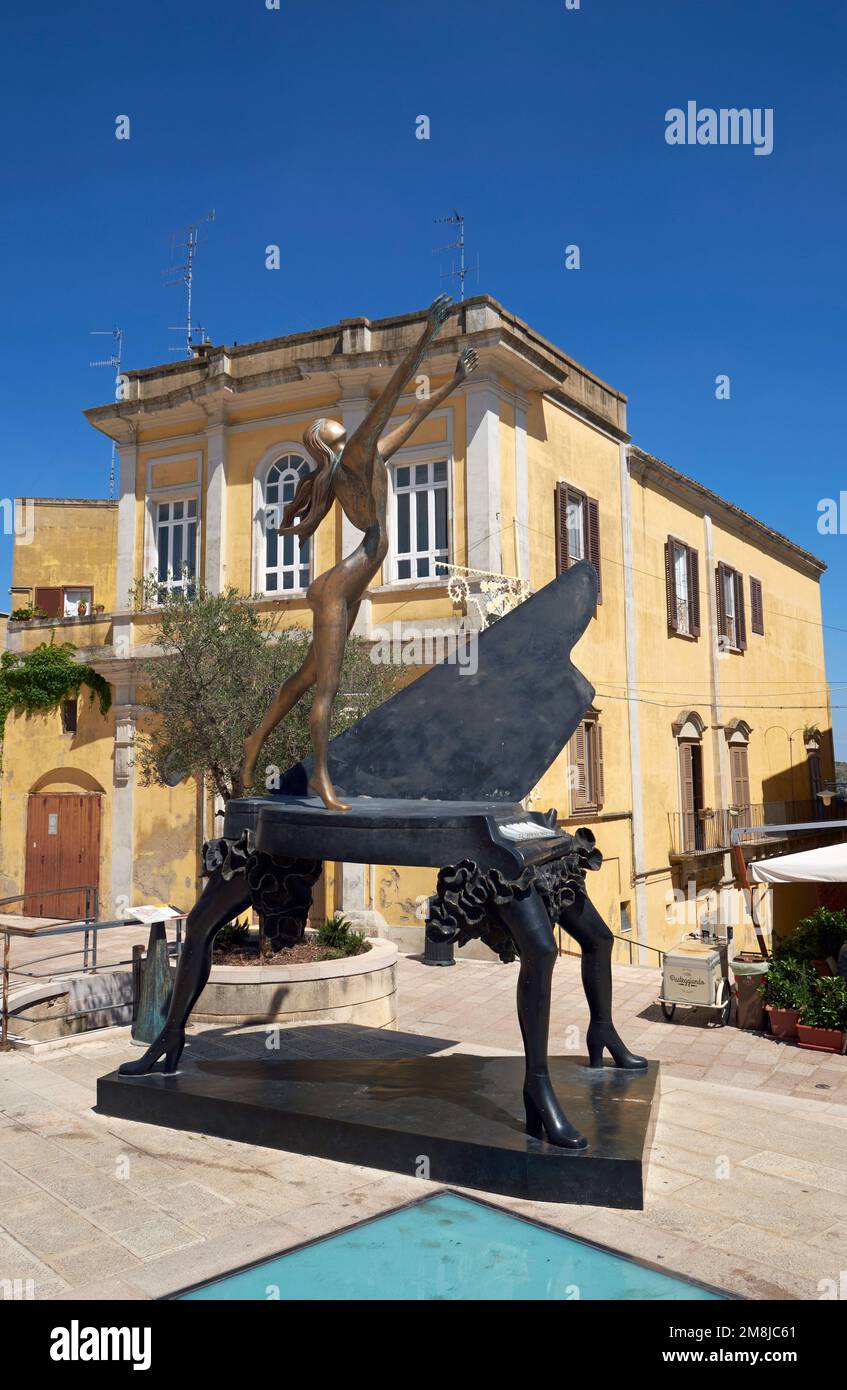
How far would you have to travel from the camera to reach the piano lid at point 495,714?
6117 mm

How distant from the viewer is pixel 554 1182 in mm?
4609

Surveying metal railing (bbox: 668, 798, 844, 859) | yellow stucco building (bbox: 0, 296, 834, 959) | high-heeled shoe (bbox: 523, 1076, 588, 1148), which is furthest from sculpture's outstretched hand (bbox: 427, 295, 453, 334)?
metal railing (bbox: 668, 798, 844, 859)

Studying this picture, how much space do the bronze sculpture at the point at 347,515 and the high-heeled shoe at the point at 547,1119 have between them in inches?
79.6

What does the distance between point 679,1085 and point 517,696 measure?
2.90 meters

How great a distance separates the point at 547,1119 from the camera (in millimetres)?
4789

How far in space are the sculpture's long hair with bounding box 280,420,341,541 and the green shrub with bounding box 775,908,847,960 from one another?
729cm

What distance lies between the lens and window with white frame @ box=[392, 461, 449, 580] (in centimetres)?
1631

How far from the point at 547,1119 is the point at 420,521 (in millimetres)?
12756

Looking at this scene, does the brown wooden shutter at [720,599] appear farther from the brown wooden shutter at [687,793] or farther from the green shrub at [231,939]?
the green shrub at [231,939]

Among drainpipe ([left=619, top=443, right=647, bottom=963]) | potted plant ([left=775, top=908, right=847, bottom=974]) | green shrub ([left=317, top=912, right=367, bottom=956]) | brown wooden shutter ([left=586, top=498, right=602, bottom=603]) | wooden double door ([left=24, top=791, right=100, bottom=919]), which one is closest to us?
green shrub ([left=317, top=912, right=367, bottom=956])

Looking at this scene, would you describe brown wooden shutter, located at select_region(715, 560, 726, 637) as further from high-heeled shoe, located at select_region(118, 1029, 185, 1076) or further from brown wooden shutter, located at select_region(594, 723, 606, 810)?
high-heeled shoe, located at select_region(118, 1029, 185, 1076)

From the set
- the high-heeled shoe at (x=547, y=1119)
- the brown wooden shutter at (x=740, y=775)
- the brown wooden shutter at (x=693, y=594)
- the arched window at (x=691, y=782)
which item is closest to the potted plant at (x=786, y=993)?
the high-heeled shoe at (x=547, y=1119)

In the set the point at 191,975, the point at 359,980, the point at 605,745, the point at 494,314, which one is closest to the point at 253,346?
the point at 494,314
